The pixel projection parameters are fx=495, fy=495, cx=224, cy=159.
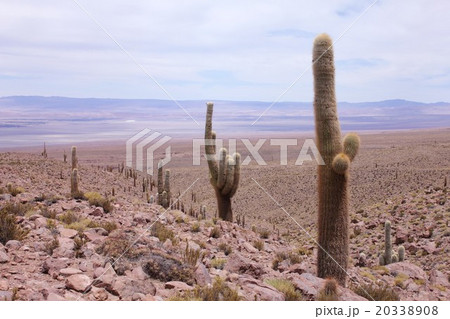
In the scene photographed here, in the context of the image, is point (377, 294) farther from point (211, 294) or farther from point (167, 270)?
point (167, 270)

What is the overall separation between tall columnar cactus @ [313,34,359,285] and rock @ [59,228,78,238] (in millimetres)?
5501

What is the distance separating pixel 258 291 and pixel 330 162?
12.3 ft

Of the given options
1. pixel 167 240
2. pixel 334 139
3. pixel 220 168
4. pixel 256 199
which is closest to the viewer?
pixel 334 139

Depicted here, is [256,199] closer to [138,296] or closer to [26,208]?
[26,208]

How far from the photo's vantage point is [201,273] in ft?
29.3

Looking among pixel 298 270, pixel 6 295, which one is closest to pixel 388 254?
pixel 298 270

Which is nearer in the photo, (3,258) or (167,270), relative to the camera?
(3,258)

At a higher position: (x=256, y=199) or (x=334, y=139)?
(x=334, y=139)

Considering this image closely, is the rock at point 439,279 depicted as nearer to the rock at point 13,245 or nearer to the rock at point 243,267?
the rock at point 243,267

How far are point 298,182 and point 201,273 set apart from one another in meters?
40.7

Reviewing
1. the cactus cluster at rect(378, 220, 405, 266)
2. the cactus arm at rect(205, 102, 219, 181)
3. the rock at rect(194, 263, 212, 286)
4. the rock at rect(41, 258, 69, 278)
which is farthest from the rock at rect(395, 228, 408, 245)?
the rock at rect(41, 258, 69, 278)

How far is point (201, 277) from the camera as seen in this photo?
8.84m

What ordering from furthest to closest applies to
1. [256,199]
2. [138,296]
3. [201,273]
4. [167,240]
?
[256,199] → [167,240] → [201,273] → [138,296]
